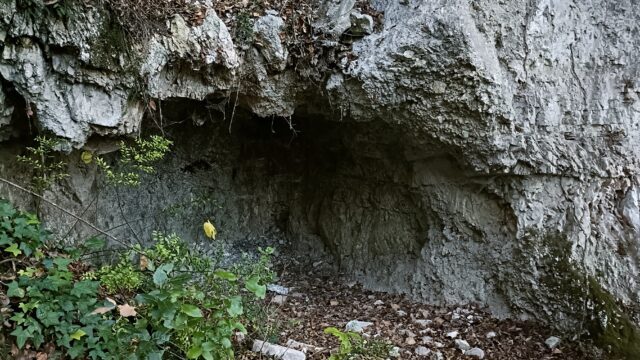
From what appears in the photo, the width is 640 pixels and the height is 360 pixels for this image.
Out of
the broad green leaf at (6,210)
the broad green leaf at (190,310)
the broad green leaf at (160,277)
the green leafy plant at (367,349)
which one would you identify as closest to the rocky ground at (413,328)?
the green leafy plant at (367,349)

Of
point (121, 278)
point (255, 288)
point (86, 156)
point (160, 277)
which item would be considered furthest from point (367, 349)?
point (86, 156)

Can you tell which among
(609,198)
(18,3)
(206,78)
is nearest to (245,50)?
(206,78)

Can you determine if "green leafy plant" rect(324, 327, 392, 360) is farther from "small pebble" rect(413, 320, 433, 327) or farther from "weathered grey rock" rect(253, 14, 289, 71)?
"weathered grey rock" rect(253, 14, 289, 71)

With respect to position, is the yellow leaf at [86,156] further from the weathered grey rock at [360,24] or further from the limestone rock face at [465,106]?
the weathered grey rock at [360,24]

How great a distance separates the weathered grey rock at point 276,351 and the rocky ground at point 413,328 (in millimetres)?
80

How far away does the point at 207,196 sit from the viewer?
4.76 metres

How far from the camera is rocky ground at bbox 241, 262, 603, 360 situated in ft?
10.4

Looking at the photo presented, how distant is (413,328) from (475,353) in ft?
1.61

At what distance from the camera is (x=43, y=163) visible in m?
2.89

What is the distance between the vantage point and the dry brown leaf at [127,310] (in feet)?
8.14

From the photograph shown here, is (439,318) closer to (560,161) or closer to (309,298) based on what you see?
(309,298)

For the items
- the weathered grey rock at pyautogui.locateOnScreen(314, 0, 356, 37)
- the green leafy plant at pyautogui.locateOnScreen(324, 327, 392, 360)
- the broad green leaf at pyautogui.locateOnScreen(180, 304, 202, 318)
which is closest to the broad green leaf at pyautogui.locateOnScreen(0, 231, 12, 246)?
the broad green leaf at pyautogui.locateOnScreen(180, 304, 202, 318)

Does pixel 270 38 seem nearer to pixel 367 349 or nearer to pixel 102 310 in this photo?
pixel 102 310

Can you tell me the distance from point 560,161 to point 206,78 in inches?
101
